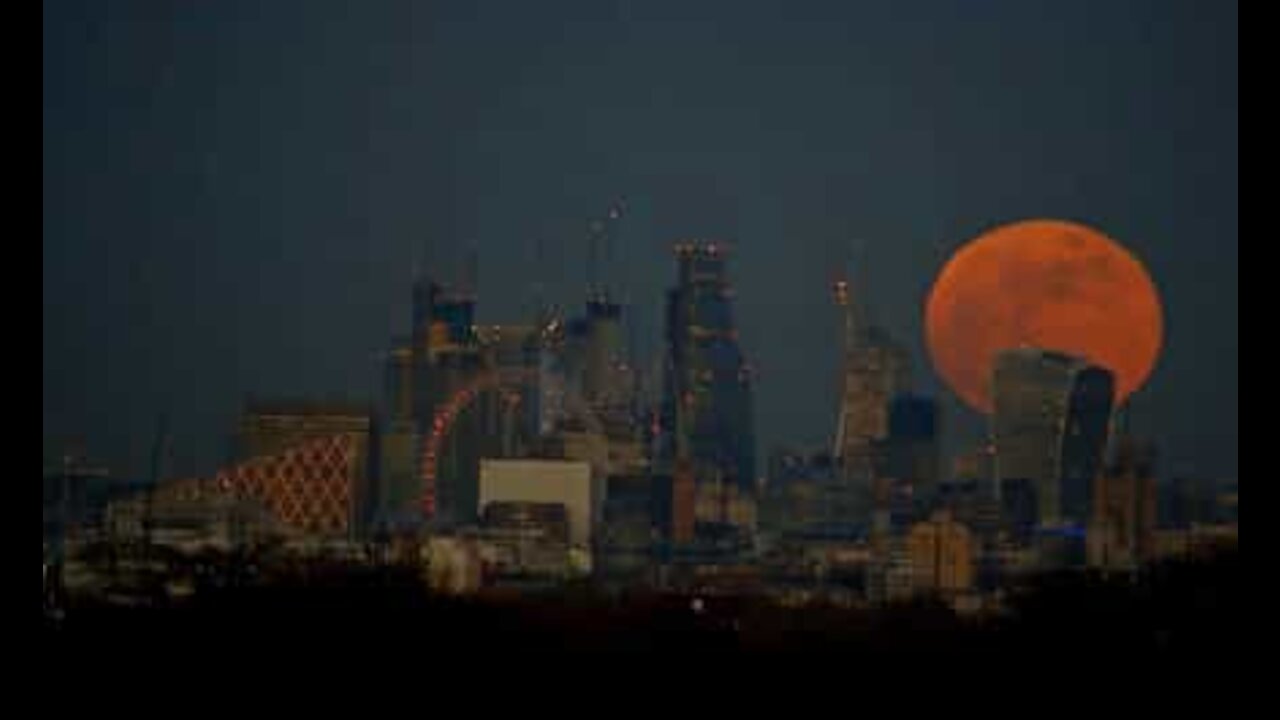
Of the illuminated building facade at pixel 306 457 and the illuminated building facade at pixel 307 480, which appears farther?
the illuminated building facade at pixel 306 457

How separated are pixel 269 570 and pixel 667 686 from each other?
330 inches

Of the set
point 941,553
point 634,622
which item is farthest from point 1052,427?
point 634,622

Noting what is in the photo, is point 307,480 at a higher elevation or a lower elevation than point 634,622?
higher

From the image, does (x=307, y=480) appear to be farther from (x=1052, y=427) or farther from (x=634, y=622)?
(x=634, y=622)

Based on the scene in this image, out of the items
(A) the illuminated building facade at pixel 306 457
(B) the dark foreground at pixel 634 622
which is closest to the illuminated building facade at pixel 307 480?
(A) the illuminated building facade at pixel 306 457

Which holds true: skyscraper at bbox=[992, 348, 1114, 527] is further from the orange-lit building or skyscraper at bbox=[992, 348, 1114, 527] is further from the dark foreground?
the dark foreground

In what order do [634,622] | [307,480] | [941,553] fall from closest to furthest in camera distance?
[634,622] < [941,553] < [307,480]

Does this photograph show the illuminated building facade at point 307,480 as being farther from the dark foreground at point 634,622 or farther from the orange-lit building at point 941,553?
the dark foreground at point 634,622

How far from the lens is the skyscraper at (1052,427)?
49500 mm

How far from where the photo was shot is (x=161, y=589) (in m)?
15.8

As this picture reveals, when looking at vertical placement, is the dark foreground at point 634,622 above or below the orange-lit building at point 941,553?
above

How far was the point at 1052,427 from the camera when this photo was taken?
52.1m

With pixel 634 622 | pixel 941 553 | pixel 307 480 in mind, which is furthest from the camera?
pixel 307 480
